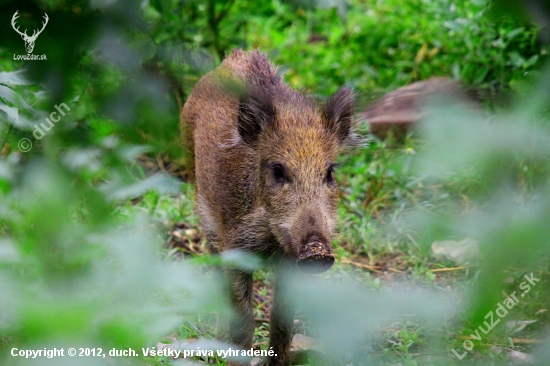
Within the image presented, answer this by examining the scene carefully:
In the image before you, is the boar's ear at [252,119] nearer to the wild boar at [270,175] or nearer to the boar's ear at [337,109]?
the wild boar at [270,175]

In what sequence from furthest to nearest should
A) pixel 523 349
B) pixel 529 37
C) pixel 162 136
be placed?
pixel 529 37 → pixel 523 349 → pixel 162 136

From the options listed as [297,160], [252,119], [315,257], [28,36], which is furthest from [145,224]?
[252,119]

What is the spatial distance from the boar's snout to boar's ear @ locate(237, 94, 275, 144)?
3.57 ft

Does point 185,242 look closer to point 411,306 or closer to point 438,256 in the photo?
point 438,256

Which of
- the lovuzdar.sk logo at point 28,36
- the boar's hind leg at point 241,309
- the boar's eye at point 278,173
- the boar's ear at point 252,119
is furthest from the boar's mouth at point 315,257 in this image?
the lovuzdar.sk logo at point 28,36

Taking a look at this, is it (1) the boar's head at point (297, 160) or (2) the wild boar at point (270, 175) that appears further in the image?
(2) the wild boar at point (270, 175)

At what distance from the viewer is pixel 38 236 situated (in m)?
1.27

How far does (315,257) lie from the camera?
12.4 ft

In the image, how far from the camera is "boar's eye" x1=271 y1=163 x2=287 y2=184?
14.6 feet

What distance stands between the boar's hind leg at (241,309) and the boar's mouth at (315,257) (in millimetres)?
954

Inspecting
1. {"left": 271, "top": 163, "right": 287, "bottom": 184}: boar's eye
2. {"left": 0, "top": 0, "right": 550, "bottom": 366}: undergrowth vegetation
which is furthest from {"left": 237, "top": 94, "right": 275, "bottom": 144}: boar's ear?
{"left": 0, "top": 0, "right": 550, "bottom": 366}: undergrowth vegetation

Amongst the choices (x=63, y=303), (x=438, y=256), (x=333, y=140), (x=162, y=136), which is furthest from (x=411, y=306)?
(x=438, y=256)

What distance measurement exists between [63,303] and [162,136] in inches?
19.0

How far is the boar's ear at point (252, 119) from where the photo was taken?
463cm
